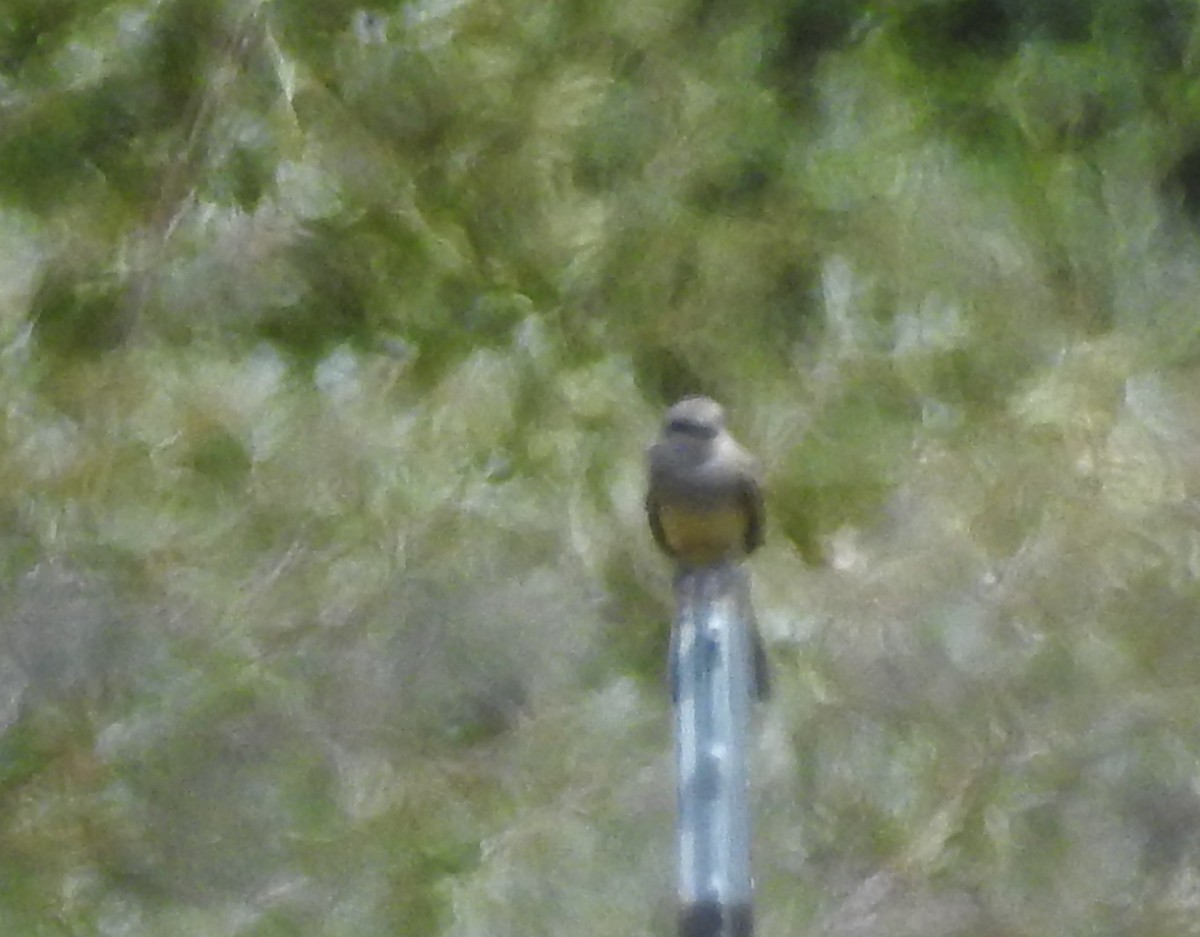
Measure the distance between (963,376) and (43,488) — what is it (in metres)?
2.35

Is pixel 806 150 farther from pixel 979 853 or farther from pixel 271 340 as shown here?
pixel 979 853

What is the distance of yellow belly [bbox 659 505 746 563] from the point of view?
1.63m

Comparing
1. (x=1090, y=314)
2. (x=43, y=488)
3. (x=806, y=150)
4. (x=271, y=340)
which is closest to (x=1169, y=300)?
(x=1090, y=314)

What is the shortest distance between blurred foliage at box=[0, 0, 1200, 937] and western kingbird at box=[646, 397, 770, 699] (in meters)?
2.76

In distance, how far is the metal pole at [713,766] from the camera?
1440 mm

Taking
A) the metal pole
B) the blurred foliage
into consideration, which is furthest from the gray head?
the blurred foliage

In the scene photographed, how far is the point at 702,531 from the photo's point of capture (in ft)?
5.41

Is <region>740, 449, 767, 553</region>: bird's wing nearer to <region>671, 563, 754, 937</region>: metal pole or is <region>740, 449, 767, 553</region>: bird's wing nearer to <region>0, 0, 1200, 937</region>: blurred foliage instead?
<region>671, 563, 754, 937</region>: metal pole

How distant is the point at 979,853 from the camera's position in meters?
4.55

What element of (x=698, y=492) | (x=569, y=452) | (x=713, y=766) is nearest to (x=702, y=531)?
(x=698, y=492)

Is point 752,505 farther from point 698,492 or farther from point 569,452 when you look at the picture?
point 569,452

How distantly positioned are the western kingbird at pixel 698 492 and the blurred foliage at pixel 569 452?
9.06 ft

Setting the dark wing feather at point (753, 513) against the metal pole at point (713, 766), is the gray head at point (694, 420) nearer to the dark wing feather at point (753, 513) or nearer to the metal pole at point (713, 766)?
the dark wing feather at point (753, 513)

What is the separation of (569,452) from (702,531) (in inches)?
123
